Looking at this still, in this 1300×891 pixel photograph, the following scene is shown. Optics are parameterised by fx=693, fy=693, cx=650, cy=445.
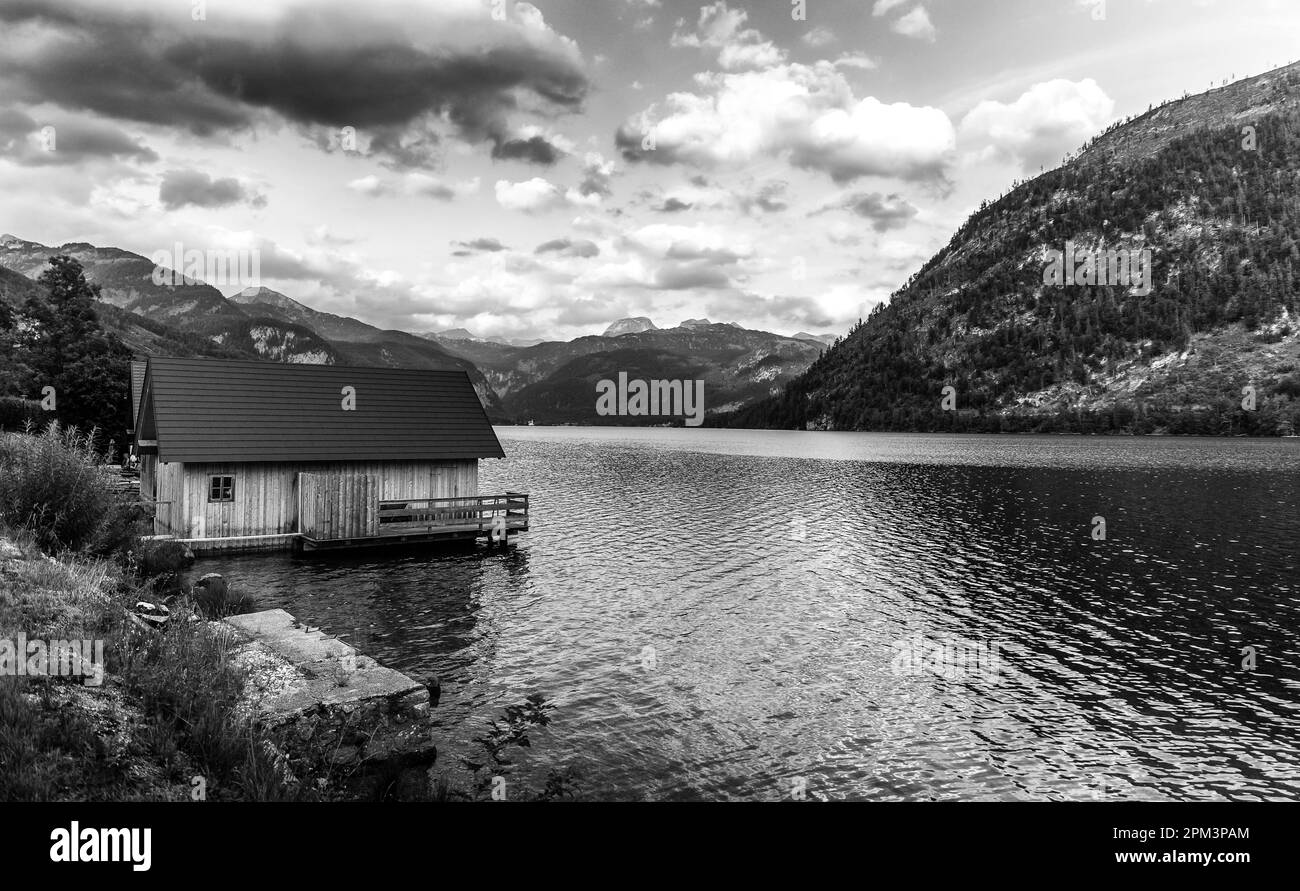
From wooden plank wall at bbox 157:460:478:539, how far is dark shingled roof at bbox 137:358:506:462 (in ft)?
2.69

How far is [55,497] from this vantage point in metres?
20.4

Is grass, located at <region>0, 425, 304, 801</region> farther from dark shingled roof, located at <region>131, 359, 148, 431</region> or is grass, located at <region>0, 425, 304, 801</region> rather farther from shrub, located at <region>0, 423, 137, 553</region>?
dark shingled roof, located at <region>131, 359, 148, 431</region>

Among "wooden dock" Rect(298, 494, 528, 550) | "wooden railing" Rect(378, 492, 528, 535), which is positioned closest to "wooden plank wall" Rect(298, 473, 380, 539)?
"wooden dock" Rect(298, 494, 528, 550)

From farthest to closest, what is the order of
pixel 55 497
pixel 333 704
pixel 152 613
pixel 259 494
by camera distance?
pixel 259 494 → pixel 55 497 → pixel 152 613 → pixel 333 704

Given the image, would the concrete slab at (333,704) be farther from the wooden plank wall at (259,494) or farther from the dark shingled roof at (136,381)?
the dark shingled roof at (136,381)

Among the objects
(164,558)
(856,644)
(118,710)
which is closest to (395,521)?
(164,558)

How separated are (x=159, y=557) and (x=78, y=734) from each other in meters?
21.1

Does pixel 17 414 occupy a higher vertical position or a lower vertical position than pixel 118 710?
higher

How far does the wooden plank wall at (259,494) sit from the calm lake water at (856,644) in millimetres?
2860

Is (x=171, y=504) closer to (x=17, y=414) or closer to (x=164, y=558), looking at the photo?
(x=164, y=558)

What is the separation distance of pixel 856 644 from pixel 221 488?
27.7 meters
